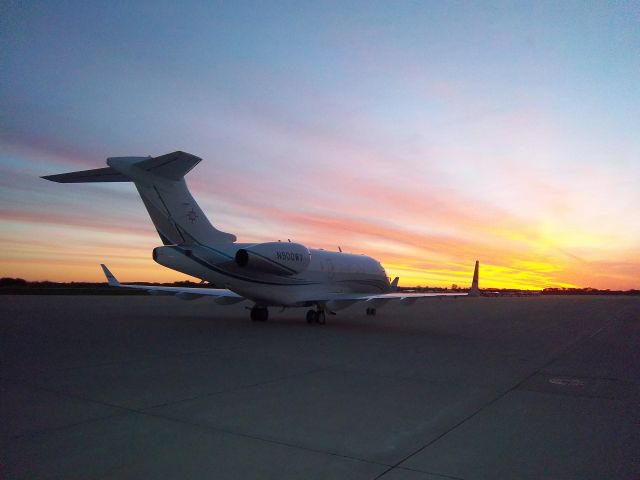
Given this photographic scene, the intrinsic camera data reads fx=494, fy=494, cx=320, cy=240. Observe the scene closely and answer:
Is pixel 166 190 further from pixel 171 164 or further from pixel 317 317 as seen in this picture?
pixel 317 317

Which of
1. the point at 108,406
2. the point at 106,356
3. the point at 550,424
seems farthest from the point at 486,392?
the point at 106,356

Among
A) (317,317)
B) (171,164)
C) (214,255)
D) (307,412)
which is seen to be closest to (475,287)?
(317,317)

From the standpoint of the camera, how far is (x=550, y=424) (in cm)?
592

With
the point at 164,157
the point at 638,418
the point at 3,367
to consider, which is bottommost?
the point at 3,367

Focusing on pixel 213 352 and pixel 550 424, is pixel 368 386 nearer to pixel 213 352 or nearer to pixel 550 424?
pixel 550 424

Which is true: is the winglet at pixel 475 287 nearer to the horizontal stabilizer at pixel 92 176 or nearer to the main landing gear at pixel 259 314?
the main landing gear at pixel 259 314

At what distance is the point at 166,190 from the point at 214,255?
2713mm

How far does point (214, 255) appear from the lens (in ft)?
55.7

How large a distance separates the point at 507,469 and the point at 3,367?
8.17 m

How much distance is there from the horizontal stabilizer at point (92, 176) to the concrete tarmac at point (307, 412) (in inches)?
195

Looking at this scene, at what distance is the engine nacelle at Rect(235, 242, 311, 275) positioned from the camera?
17.2m

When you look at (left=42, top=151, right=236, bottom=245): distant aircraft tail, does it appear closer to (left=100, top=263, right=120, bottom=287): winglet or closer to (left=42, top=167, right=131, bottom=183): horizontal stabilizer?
(left=42, top=167, right=131, bottom=183): horizontal stabilizer

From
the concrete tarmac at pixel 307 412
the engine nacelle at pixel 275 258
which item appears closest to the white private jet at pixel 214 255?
the engine nacelle at pixel 275 258

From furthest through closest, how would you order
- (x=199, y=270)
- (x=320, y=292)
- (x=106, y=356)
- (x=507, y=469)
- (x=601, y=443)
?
(x=320, y=292)
(x=199, y=270)
(x=106, y=356)
(x=601, y=443)
(x=507, y=469)
